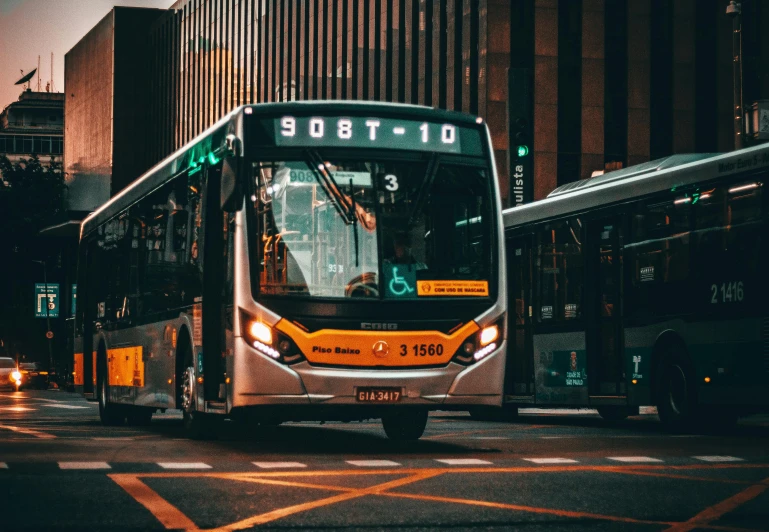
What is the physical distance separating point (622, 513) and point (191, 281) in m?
7.43

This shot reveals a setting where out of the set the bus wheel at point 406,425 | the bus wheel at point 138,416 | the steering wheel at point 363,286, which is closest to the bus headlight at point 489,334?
the steering wheel at point 363,286

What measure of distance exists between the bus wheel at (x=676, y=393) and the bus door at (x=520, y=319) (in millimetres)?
3389

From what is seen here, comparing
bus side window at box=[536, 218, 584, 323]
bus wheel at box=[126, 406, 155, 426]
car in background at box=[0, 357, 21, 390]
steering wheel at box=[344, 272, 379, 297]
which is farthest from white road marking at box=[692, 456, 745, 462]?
car in background at box=[0, 357, 21, 390]

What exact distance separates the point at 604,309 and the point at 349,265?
659 cm

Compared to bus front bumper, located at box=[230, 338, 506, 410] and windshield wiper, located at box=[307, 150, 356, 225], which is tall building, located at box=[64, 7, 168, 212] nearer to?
windshield wiper, located at box=[307, 150, 356, 225]

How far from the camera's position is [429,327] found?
13.5 m

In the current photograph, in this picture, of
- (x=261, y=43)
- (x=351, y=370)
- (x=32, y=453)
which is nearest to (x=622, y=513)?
A: (x=351, y=370)

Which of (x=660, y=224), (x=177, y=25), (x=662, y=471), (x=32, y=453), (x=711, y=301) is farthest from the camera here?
(x=177, y=25)

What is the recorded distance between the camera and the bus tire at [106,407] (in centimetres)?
2114

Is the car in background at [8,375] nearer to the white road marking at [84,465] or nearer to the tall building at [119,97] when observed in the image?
the tall building at [119,97]

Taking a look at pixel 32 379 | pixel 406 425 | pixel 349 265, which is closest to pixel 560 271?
pixel 406 425

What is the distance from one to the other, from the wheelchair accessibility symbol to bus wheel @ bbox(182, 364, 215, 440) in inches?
110

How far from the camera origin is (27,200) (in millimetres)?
98000

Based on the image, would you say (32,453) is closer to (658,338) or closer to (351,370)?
(351,370)
